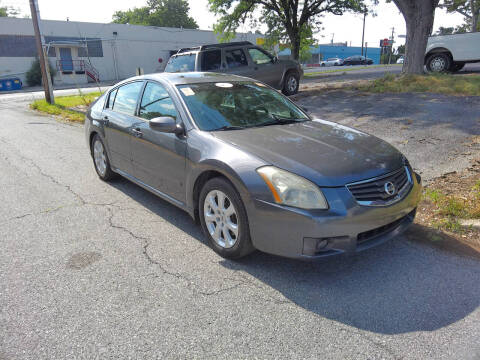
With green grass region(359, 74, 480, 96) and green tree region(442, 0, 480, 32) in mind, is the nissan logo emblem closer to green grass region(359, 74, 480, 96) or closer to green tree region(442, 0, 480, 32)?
green grass region(359, 74, 480, 96)

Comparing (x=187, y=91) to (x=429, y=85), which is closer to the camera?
(x=187, y=91)

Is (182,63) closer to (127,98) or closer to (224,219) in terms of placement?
(127,98)

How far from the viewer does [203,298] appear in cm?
284

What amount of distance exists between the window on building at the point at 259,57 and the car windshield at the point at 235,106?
262 inches

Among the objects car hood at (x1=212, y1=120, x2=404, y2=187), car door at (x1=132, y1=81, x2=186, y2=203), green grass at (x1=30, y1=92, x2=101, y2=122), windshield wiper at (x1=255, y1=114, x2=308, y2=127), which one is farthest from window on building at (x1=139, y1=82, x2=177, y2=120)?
green grass at (x1=30, y1=92, x2=101, y2=122)

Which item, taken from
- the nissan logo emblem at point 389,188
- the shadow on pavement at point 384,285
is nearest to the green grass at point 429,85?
the shadow on pavement at point 384,285

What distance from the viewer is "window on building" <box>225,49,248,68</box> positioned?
1036 cm

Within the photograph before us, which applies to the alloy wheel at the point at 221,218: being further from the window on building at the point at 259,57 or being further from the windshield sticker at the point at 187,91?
the window on building at the point at 259,57

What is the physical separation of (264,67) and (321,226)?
8.97 metres

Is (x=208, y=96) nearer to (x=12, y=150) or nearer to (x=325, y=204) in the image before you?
(x=325, y=204)

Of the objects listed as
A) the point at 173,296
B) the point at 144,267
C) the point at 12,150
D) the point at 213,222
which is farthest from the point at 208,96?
the point at 12,150

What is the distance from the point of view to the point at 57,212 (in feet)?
14.9

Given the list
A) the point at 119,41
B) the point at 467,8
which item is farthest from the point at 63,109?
the point at 467,8

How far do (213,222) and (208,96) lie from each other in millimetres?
1436
